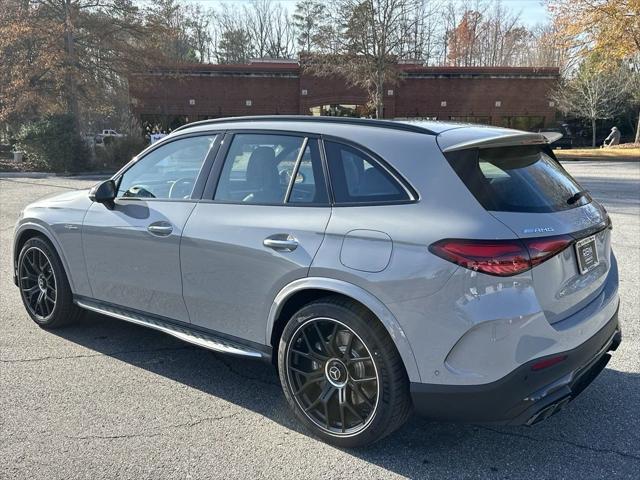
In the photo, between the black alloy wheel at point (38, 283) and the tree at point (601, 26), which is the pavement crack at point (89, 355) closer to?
the black alloy wheel at point (38, 283)

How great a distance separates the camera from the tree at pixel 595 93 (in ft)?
119

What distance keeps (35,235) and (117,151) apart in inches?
800

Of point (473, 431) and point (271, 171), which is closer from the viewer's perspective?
point (473, 431)

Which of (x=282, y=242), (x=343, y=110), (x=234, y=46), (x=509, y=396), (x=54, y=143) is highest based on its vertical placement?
(x=234, y=46)

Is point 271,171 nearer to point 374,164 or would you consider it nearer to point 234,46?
point 374,164

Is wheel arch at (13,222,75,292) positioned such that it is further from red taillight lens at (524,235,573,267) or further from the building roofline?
the building roofline

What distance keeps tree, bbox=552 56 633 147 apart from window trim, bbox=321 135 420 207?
37.8m

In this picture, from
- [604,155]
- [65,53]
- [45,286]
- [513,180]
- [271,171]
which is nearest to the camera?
[513,180]

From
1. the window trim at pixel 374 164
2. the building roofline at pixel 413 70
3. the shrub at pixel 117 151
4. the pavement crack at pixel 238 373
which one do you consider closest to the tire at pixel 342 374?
the window trim at pixel 374 164

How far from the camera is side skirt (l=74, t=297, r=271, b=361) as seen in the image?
3357 millimetres

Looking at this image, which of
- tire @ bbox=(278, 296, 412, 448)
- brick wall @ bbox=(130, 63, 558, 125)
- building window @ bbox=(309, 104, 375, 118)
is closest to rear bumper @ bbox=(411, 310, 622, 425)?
tire @ bbox=(278, 296, 412, 448)

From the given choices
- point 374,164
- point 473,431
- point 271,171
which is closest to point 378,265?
point 374,164

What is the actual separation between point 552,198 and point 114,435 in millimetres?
2773

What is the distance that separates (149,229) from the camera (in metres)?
3.73
